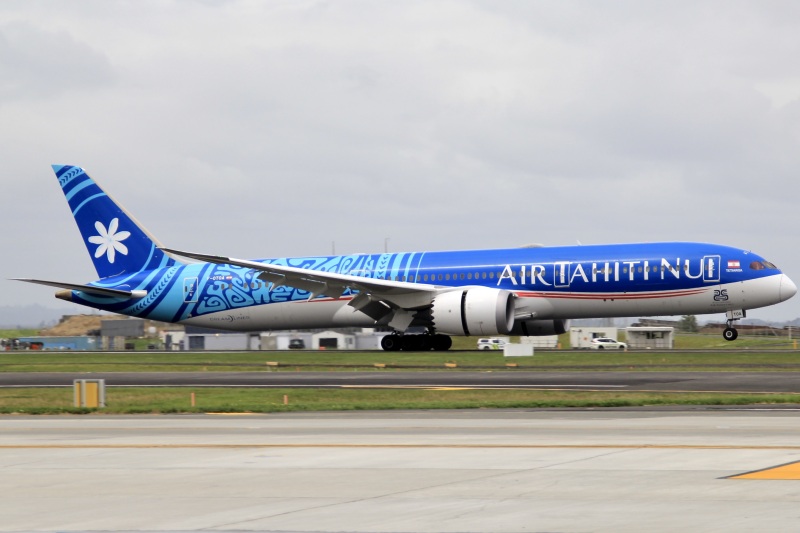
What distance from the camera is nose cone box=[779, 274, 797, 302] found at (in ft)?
156

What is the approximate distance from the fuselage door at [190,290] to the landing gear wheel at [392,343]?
1043 cm

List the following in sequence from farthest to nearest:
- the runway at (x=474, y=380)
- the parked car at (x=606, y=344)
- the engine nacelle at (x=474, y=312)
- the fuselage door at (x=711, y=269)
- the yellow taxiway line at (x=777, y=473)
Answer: the parked car at (x=606, y=344), the engine nacelle at (x=474, y=312), the fuselage door at (x=711, y=269), the runway at (x=474, y=380), the yellow taxiway line at (x=777, y=473)

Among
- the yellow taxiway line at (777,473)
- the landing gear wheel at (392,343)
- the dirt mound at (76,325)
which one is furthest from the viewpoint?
the dirt mound at (76,325)

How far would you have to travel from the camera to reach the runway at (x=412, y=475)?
35.3 ft

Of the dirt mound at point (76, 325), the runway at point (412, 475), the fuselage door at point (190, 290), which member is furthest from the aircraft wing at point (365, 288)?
the dirt mound at point (76, 325)

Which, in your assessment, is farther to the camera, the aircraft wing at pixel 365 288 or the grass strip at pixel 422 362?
the aircraft wing at pixel 365 288

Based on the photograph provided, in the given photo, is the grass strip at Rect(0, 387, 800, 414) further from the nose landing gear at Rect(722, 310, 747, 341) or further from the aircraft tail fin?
the aircraft tail fin

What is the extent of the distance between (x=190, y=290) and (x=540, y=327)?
1762cm

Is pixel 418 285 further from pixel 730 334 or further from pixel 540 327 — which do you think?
Answer: pixel 730 334

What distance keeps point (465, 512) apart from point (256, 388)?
71.7 ft

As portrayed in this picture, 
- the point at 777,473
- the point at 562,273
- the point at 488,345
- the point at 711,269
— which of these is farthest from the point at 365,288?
the point at 777,473

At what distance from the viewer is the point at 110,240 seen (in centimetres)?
5772

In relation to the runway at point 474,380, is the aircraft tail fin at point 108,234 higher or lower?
higher

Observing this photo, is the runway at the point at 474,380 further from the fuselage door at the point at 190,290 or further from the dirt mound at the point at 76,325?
the dirt mound at the point at 76,325
